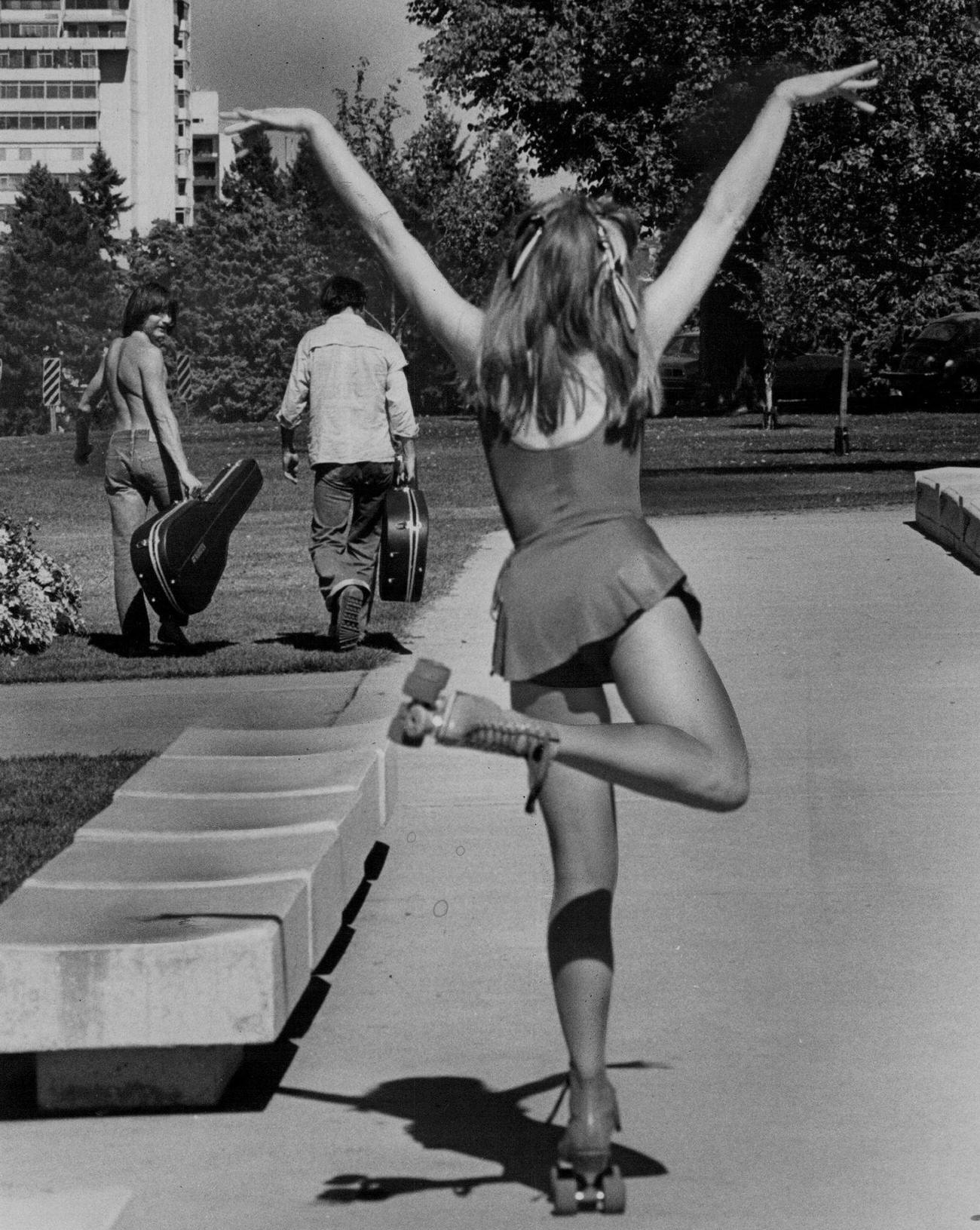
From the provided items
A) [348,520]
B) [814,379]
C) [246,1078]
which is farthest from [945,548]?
[814,379]

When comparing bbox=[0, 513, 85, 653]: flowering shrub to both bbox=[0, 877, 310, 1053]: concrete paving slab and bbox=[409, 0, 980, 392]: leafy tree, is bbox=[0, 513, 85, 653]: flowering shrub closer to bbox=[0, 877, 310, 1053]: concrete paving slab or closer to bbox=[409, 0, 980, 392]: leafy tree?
bbox=[0, 877, 310, 1053]: concrete paving slab

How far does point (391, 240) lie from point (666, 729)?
1.23 m

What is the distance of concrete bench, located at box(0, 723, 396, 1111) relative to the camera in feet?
14.7

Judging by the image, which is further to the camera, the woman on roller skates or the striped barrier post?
the striped barrier post

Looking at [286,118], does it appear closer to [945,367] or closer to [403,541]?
[403,541]

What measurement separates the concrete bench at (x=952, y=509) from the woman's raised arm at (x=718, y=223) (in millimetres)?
9330

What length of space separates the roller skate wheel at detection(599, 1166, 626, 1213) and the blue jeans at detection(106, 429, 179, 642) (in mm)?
7477

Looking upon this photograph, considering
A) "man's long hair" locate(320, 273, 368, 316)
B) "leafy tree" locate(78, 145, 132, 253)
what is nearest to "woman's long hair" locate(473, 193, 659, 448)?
"man's long hair" locate(320, 273, 368, 316)

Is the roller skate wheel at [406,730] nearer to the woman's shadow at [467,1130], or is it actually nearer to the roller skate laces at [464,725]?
the roller skate laces at [464,725]

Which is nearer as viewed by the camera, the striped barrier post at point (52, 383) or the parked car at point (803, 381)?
the parked car at point (803, 381)

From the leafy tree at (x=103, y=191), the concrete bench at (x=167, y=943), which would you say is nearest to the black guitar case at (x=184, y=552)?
the concrete bench at (x=167, y=943)

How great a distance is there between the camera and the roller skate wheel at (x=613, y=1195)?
3.85m

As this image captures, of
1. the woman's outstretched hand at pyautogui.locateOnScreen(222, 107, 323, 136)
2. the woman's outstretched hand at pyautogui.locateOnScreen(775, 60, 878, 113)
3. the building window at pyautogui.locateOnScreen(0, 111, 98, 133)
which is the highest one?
the building window at pyautogui.locateOnScreen(0, 111, 98, 133)

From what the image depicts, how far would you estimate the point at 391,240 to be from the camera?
432cm
